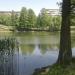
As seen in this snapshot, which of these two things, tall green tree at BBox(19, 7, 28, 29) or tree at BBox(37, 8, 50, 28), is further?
tree at BBox(37, 8, 50, 28)

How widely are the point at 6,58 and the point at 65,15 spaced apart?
432 cm

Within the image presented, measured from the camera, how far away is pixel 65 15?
44.3 feet

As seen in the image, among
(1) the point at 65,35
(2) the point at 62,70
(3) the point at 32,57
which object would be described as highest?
(1) the point at 65,35

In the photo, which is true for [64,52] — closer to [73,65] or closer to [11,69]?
[73,65]

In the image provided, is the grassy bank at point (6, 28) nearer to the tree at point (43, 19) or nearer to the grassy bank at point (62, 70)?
the tree at point (43, 19)

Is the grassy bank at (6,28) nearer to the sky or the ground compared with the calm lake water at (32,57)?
nearer to the sky

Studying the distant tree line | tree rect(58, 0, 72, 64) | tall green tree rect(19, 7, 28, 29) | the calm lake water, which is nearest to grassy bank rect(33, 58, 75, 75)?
tree rect(58, 0, 72, 64)

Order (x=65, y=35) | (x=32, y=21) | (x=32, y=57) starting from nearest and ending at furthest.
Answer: (x=65, y=35), (x=32, y=57), (x=32, y=21)

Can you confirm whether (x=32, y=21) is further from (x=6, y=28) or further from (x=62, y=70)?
(x=62, y=70)

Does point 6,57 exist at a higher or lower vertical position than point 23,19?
lower

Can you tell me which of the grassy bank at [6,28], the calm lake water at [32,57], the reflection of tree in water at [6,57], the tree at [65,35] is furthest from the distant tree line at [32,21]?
the tree at [65,35]

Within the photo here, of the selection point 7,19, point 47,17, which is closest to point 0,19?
point 7,19

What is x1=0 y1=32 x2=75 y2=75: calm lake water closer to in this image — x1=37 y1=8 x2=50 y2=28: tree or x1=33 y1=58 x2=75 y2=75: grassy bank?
x1=33 y1=58 x2=75 y2=75: grassy bank

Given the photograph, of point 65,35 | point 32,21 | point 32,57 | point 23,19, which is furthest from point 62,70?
point 32,21
